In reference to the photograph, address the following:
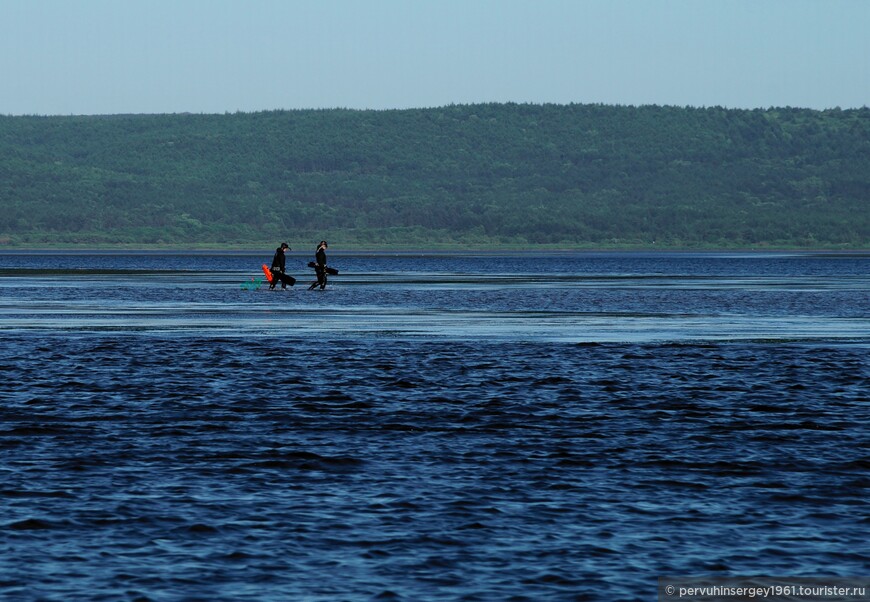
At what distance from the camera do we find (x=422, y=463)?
1817cm

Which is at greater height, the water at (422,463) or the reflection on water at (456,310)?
the water at (422,463)

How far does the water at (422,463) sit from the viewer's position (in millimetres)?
13117

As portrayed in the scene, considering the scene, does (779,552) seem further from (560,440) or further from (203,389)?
(203,389)

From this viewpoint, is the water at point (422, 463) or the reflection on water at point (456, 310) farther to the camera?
the reflection on water at point (456, 310)

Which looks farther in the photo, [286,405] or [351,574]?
[286,405]

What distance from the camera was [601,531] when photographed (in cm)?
1445

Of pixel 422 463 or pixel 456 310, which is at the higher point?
pixel 422 463

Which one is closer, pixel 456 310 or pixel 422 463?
pixel 422 463

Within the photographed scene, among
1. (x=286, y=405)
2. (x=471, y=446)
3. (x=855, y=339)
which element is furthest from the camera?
(x=855, y=339)

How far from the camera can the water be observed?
13117 mm

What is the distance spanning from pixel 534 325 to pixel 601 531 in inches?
1104

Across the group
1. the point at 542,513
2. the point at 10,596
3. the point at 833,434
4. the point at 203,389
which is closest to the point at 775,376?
the point at 833,434

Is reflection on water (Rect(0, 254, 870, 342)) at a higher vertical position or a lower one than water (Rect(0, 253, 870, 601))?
lower

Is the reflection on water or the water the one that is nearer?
the water
